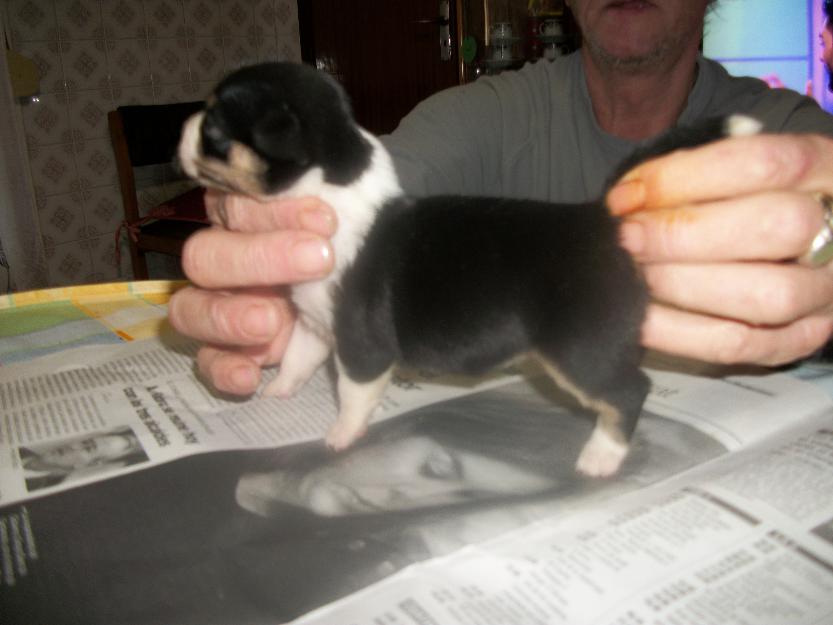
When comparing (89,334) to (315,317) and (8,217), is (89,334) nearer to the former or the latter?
(315,317)

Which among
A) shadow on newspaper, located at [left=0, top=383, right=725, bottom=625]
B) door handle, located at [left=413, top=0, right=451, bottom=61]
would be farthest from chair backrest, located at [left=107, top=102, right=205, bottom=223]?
shadow on newspaper, located at [left=0, top=383, right=725, bottom=625]

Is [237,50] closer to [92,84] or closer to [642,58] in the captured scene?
[92,84]

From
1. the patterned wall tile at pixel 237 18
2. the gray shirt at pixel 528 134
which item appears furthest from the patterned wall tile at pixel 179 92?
the gray shirt at pixel 528 134

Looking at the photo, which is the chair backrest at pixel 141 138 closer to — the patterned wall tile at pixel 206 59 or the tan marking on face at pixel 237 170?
the patterned wall tile at pixel 206 59

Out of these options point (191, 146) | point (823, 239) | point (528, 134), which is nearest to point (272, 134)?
point (191, 146)

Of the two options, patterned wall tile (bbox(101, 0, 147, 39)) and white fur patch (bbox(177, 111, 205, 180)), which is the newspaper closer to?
white fur patch (bbox(177, 111, 205, 180))

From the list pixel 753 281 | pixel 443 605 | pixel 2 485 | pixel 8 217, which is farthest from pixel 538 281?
pixel 8 217
